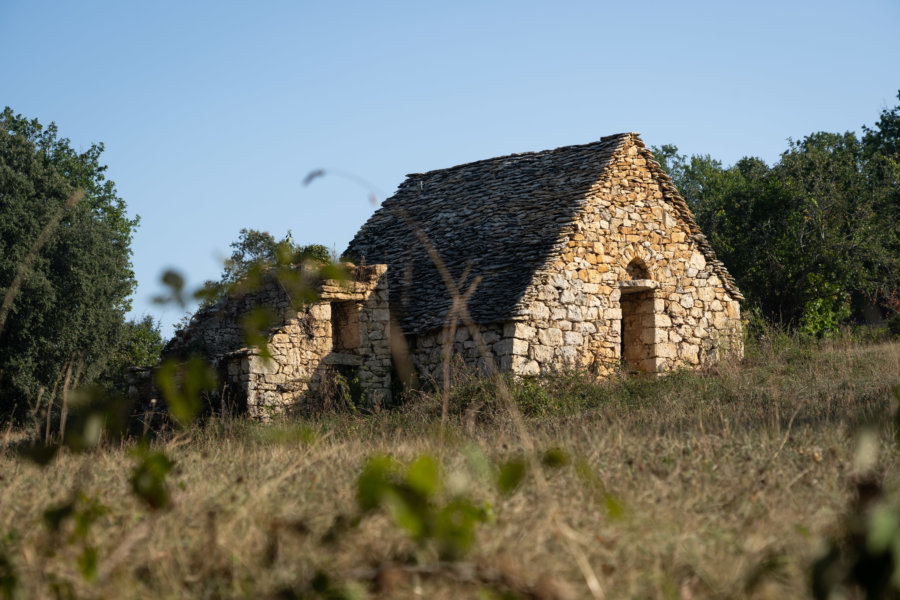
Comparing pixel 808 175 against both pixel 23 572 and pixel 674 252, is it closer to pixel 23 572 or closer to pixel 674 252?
pixel 674 252

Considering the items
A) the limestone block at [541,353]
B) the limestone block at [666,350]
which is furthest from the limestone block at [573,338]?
the limestone block at [666,350]

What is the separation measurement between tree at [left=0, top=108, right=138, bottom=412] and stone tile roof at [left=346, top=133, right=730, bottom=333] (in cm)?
1029

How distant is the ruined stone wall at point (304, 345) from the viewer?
1397 centimetres

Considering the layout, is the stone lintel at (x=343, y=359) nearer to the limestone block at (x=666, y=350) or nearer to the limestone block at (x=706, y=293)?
the limestone block at (x=666, y=350)

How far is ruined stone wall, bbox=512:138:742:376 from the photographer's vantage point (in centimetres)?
1484

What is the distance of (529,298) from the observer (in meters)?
14.5

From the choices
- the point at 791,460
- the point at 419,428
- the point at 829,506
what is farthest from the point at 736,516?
the point at 419,428

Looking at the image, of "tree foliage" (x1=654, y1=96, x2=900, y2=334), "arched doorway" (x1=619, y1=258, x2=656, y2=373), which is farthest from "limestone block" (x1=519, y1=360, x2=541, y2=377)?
"tree foliage" (x1=654, y1=96, x2=900, y2=334)

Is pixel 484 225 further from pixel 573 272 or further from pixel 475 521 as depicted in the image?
pixel 475 521

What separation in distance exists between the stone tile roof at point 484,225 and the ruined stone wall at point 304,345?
86cm

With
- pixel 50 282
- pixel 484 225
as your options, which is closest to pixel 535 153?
pixel 484 225

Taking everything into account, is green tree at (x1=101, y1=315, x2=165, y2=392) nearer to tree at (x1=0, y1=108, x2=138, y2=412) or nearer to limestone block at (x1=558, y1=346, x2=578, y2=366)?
tree at (x1=0, y1=108, x2=138, y2=412)

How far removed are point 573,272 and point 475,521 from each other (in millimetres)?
12432

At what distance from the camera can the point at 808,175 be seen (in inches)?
997
